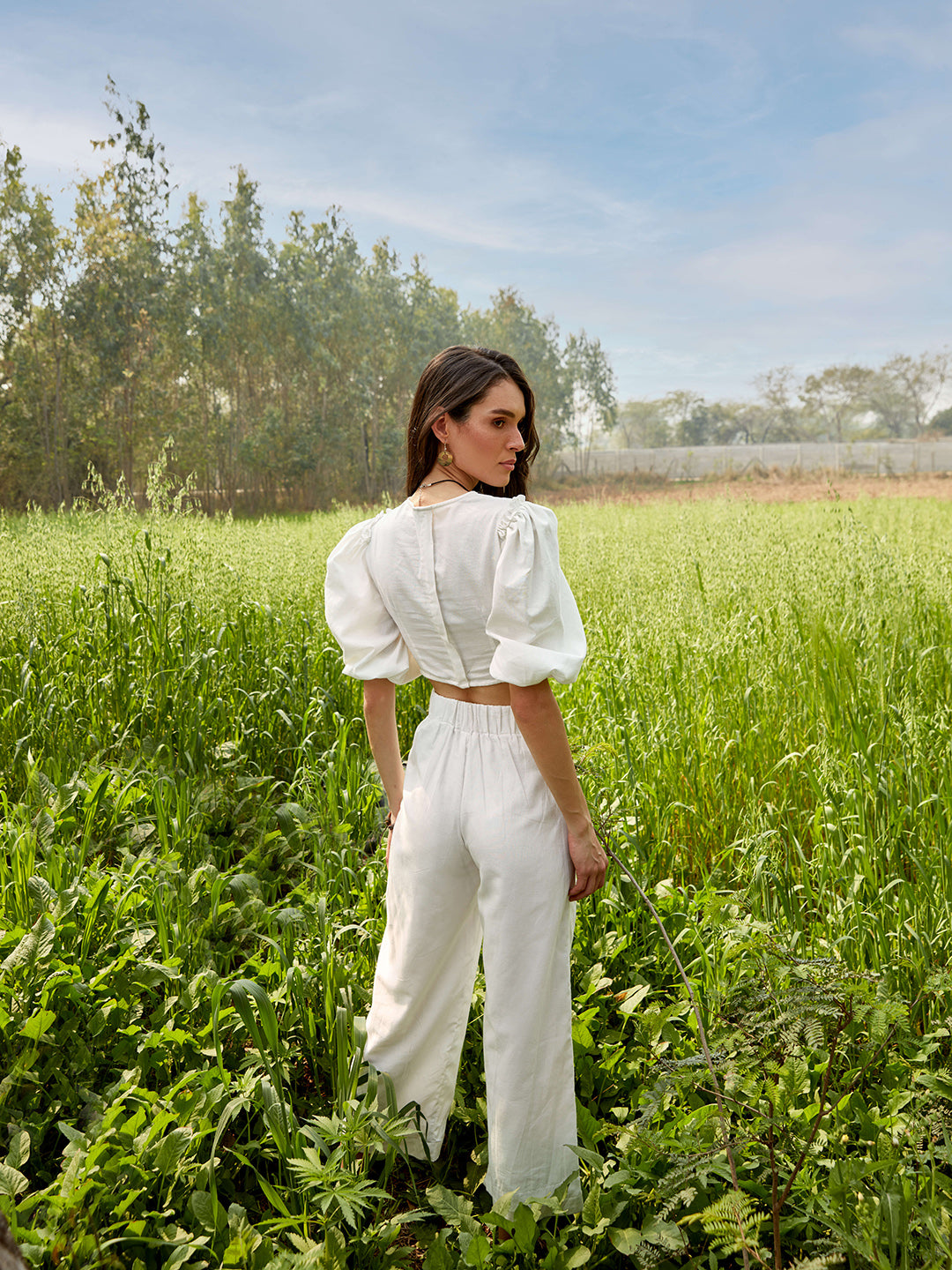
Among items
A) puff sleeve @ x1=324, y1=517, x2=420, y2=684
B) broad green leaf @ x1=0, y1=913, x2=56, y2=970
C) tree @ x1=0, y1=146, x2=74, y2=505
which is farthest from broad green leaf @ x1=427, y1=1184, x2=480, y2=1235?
tree @ x1=0, y1=146, x2=74, y2=505

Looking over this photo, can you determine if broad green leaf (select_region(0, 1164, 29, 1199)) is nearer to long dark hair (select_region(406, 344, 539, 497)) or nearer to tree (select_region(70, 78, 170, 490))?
long dark hair (select_region(406, 344, 539, 497))

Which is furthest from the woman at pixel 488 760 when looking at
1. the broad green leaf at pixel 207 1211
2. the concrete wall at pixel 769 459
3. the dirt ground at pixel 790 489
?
the concrete wall at pixel 769 459

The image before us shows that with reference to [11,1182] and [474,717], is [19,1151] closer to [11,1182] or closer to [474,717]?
[11,1182]

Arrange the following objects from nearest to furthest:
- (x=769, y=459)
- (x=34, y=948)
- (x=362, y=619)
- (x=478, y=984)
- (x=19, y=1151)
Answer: (x=19, y=1151) < (x=362, y=619) < (x=34, y=948) < (x=478, y=984) < (x=769, y=459)

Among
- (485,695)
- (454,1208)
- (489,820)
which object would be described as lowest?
(454,1208)

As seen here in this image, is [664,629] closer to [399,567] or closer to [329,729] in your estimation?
[329,729]

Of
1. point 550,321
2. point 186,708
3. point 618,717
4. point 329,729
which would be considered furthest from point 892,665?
point 550,321

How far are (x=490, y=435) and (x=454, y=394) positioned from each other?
0.35ft

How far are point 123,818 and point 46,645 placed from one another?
66.8 inches

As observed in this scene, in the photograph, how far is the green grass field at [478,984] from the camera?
150cm

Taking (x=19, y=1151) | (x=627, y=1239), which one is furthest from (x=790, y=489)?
(x=19, y=1151)

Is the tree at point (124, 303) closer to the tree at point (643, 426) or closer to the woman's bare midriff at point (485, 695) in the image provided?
the woman's bare midriff at point (485, 695)

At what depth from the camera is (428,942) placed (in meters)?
1.64

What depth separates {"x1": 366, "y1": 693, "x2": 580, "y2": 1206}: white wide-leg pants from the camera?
4.90 feet
